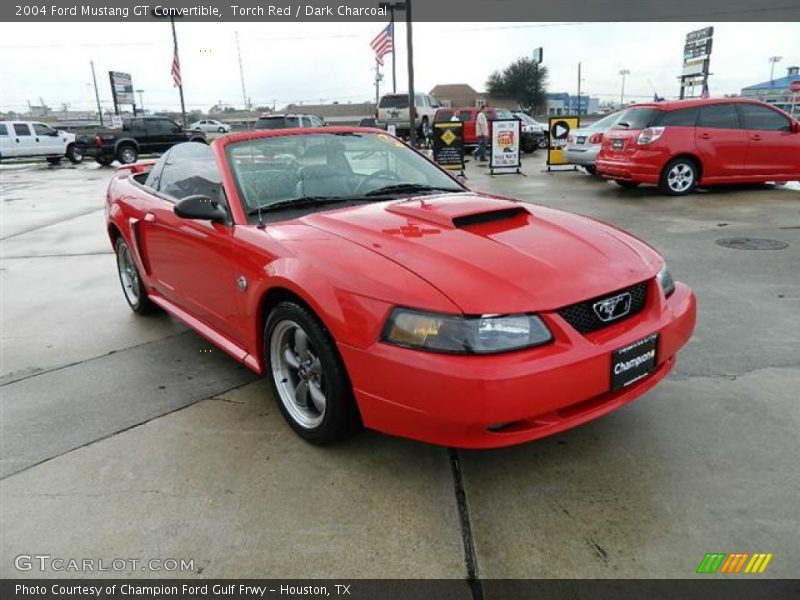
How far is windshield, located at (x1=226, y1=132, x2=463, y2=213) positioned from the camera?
3254mm

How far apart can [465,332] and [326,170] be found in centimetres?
173

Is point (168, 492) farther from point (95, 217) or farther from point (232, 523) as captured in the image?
point (95, 217)

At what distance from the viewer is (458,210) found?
9.93ft

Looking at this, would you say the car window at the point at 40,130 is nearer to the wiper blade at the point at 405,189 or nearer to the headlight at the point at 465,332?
the wiper blade at the point at 405,189

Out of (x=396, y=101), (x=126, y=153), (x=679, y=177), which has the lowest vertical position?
(x=679, y=177)

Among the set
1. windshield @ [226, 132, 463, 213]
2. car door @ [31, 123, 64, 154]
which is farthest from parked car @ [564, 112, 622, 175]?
car door @ [31, 123, 64, 154]

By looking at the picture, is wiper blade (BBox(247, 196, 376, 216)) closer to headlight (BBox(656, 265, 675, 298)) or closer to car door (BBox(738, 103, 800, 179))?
headlight (BBox(656, 265, 675, 298))

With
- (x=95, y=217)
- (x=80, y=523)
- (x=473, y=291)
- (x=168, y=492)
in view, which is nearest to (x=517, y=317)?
(x=473, y=291)

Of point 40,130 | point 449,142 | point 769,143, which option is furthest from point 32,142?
point 769,143

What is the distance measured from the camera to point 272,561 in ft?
6.96

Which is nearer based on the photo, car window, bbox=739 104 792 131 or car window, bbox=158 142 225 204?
car window, bbox=158 142 225 204

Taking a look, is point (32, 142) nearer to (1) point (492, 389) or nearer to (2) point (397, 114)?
(2) point (397, 114)

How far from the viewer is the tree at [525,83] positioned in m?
73.8

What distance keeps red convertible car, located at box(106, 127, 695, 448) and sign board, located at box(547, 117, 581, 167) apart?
12548 mm
